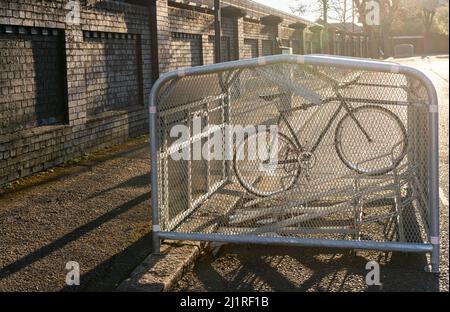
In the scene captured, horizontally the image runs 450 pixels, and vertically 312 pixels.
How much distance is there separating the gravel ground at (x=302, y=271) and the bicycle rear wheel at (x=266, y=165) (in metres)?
0.88

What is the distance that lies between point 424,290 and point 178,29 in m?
11.0

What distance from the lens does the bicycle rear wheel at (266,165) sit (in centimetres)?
624

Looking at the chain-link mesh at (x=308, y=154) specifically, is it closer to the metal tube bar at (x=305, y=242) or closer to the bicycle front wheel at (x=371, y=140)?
the bicycle front wheel at (x=371, y=140)

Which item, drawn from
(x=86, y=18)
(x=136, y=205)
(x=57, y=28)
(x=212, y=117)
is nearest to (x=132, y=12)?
(x=86, y=18)

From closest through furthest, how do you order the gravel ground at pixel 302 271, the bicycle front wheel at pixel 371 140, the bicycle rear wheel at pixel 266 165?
the gravel ground at pixel 302 271, the bicycle front wheel at pixel 371 140, the bicycle rear wheel at pixel 266 165

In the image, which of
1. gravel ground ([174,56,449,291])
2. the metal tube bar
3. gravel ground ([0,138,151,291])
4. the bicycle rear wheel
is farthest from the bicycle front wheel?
gravel ground ([0,138,151,291])

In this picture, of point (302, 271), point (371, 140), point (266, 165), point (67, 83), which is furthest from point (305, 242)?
point (67, 83)

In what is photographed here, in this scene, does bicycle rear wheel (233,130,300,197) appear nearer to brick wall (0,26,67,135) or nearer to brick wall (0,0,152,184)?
brick wall (0,0,152,184)

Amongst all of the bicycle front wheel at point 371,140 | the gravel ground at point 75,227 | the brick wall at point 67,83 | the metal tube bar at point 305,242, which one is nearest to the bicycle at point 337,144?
the bicycle front wheel at point 371,140

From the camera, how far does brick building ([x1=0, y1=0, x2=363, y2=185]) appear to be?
8.12 meters

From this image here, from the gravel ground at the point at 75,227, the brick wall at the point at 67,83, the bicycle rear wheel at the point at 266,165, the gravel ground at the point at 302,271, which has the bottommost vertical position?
the gravel ground at the point at 302,271

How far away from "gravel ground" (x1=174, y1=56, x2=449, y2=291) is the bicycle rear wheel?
0.88 m

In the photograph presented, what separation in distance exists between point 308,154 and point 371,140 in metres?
0.61

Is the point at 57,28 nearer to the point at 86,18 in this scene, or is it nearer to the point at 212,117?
the point at 86,18
